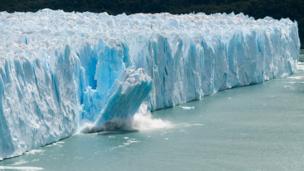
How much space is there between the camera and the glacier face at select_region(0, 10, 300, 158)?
11570 mm

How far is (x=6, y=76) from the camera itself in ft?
36.4

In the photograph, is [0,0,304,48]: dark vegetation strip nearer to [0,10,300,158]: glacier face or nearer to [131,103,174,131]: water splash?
[0,10,300,158]: glacier face

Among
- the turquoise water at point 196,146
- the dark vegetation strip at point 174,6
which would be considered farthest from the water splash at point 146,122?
the dark vegetation strip at point 174,6

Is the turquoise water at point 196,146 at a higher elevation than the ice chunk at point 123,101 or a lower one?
lower

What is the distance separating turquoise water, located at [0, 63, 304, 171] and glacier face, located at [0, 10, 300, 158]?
14.2 inches

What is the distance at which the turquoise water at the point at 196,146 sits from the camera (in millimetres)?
11258

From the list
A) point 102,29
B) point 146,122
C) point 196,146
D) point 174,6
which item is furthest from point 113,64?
point 174,6

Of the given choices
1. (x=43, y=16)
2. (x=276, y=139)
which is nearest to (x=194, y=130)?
(x=276, y=139)

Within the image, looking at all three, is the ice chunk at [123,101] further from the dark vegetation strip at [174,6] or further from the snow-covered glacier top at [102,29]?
the dark vegetation strip at [174,6]

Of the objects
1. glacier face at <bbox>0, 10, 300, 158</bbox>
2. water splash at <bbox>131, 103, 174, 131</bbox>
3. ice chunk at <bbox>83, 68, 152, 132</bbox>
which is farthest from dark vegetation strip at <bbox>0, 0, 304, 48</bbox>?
ice chunk at <bbox>83, 68, 152, 132</bbox>

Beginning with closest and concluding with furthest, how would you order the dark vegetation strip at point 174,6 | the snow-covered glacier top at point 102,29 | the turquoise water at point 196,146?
the turquoise water at point 196,146
the snow-covered glacier top at point 102,29
the dark vegetation strip at point 174,6

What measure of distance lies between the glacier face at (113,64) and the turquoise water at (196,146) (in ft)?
1.19

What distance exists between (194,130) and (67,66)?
2328mm

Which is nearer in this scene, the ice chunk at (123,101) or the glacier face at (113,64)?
the glacier face at (113,64)
